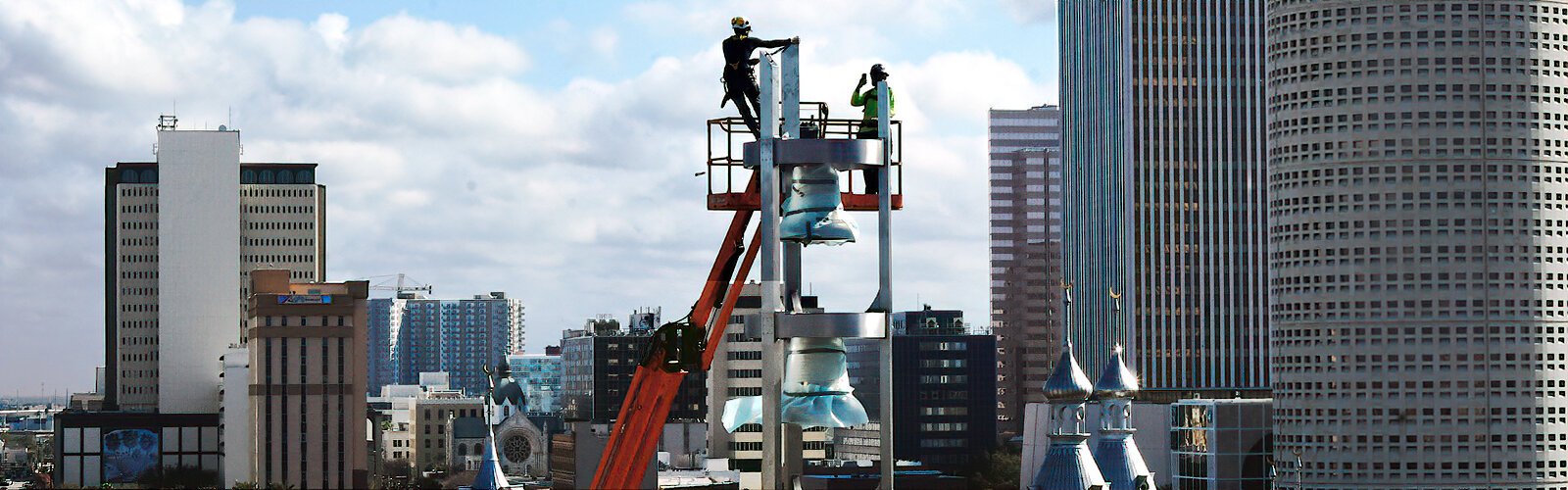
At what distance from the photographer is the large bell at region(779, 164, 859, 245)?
2537 inches

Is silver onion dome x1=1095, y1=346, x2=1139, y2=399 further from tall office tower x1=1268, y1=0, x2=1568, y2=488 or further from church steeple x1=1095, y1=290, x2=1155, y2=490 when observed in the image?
tall office tower x1=1268, y1=0, x2=1568, y2=488

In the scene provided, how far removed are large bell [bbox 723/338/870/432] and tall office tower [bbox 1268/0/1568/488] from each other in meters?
129

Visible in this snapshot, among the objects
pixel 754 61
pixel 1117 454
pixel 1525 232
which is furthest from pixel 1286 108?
pixel 754 61

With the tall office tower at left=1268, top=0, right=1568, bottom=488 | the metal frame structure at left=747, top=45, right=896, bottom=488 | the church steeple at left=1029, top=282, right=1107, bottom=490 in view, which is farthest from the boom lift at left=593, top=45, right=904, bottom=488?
the tall office tower at left=1268, top=0, right=1568, bottom=488

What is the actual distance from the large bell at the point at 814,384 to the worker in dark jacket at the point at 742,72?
18.2 feet

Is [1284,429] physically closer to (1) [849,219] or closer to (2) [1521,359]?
(2) [1521,359]

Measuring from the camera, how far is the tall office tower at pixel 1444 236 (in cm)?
18762

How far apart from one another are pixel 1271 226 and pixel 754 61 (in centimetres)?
13730

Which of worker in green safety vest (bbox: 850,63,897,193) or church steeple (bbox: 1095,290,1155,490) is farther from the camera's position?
church steeple (bbox: 1095,290,1155,490)

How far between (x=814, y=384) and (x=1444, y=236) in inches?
5219

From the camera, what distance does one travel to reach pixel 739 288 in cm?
6731

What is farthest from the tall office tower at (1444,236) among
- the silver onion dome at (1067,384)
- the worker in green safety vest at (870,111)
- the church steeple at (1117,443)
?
the worker in green safety vest at (870,111)

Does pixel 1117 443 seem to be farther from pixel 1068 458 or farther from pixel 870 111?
pixel 870 111

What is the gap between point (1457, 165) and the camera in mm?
188000
